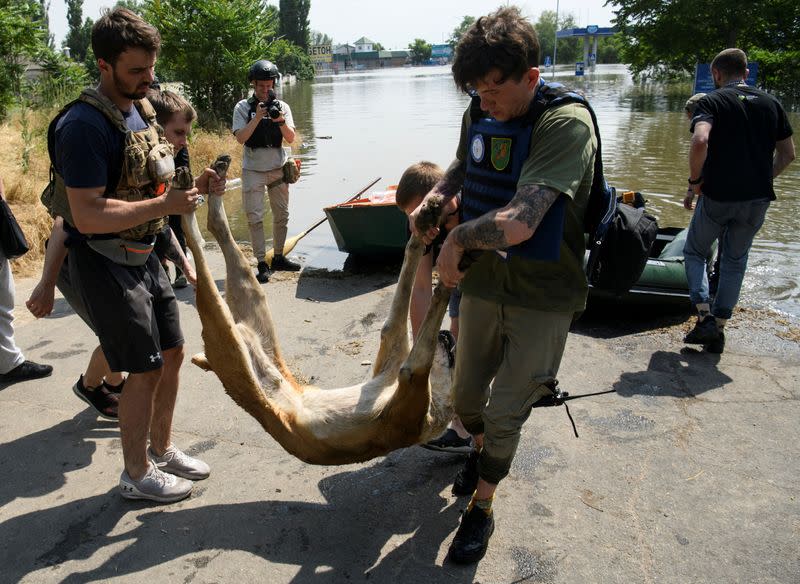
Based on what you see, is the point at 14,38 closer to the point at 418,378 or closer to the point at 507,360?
the point at 418,378

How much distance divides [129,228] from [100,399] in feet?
5.45

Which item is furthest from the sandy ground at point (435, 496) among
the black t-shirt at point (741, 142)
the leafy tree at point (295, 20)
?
the leafy tree at point (295, 20)

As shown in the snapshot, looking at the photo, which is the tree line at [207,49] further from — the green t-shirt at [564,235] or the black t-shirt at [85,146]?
the green t-shirt at [564,235]

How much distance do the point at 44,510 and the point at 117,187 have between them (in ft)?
5.73

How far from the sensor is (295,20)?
294ft

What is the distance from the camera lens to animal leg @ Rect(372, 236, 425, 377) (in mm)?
3369

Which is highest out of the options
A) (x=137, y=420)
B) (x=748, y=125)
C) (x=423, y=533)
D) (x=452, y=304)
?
(x=748, y=125)

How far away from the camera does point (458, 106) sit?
32.7 m

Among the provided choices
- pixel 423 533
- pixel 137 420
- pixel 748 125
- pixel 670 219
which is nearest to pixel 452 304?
pixel 423 533

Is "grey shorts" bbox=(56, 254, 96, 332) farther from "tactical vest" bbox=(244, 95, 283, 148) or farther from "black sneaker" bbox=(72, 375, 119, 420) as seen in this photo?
"tactical vest" bbox=(244, 95, 283, 148)

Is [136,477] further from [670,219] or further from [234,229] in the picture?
[670,219]

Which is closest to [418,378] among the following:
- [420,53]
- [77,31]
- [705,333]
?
[705,333]

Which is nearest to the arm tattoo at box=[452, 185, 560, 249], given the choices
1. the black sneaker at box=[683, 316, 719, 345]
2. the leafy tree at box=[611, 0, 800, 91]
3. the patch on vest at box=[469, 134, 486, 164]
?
the patch on vest at box=[469, 134, 486, 164]

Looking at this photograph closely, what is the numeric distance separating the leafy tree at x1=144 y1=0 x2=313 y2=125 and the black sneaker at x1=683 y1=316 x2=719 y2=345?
18.9 m
